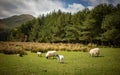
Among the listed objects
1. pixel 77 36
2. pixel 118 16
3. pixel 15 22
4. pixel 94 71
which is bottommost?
pixel 94 71

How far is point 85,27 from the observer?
111 feet

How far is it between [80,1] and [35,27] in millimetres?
36808

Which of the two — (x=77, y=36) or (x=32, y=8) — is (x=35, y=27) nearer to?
(x=77, y=36)

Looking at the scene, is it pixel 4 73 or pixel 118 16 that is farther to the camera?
pixel 118 16

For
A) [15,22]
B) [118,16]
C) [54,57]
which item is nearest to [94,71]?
[54,57]

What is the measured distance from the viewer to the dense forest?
25827mm

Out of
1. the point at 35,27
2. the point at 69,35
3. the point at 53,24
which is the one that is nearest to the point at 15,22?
the point at 35,27

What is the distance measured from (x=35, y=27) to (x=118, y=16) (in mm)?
31199

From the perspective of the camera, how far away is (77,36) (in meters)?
36.3

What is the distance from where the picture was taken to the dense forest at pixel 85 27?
84.7ft

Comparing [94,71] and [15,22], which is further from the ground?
[15,22]

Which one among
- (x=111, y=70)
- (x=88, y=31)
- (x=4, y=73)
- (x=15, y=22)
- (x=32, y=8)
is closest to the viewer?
(x=4, y=73)

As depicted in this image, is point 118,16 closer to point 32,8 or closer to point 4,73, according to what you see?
point 32,8

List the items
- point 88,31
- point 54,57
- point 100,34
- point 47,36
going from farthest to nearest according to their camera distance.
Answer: point 47,36, point 88,31, point 100,34, point 54,57
